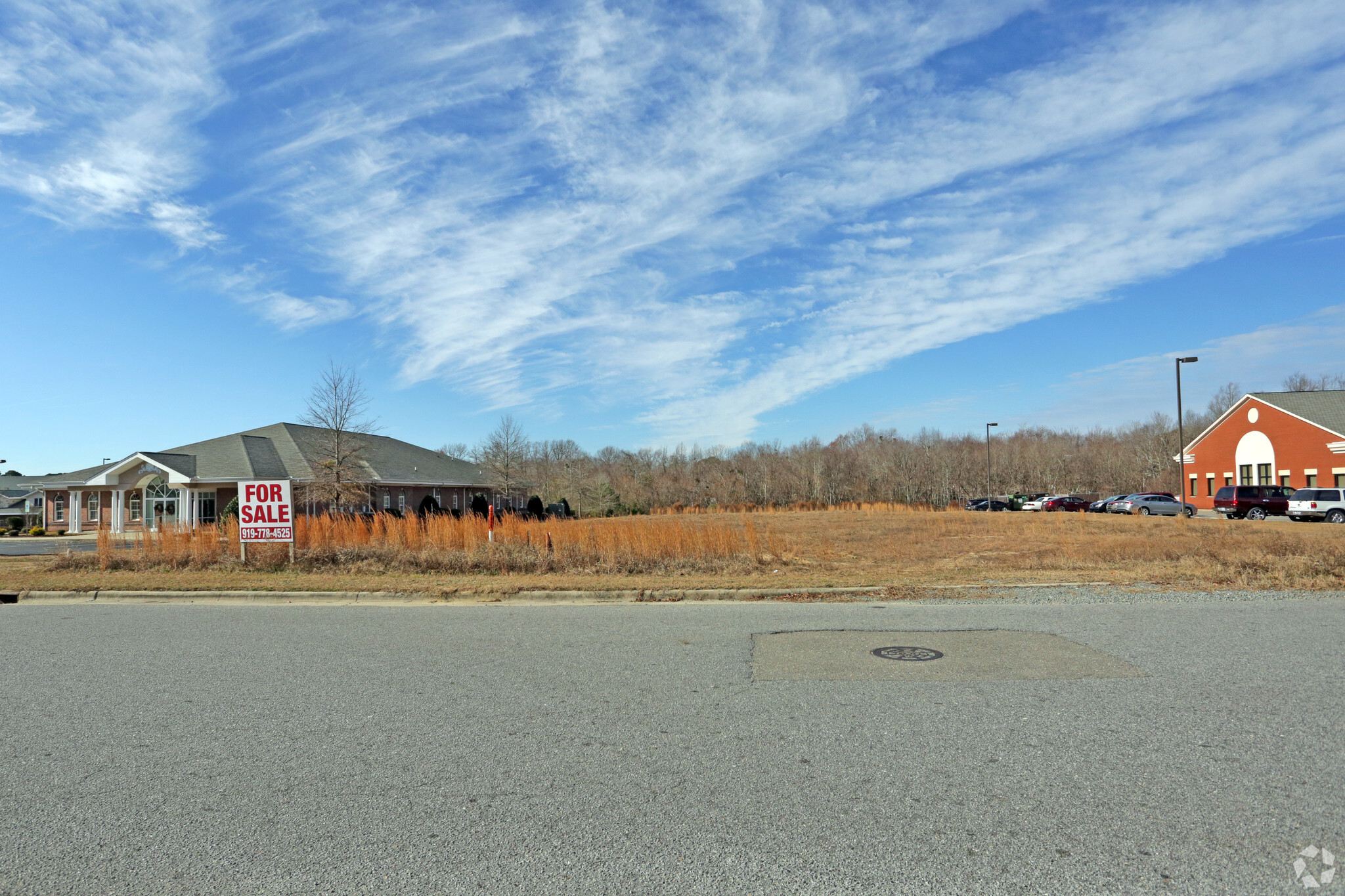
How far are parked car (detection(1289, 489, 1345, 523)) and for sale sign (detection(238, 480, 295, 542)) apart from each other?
1719 inches

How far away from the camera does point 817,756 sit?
495cm

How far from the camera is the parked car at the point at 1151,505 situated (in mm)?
50375

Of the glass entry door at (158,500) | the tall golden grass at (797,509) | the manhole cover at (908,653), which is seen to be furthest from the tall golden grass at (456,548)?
the glass entry door at (158,500)

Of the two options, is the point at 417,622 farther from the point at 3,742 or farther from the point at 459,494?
the point at 459,494

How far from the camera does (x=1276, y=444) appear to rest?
2066 inches

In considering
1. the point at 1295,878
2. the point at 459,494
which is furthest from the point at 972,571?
the point at 459,494

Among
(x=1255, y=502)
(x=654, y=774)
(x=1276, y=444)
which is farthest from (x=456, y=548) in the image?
(x=1276, y=444)

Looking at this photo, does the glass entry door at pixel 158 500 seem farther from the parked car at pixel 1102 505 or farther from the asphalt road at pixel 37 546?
the parked car at pixel 1102 505

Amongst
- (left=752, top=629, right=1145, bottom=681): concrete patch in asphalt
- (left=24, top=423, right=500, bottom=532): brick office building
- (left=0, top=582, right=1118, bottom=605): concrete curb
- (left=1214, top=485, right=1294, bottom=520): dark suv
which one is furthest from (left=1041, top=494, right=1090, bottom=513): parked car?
(left=752, top=629, right=1145, bottom=681): concrete patch in asphalt

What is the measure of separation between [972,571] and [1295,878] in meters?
12.7

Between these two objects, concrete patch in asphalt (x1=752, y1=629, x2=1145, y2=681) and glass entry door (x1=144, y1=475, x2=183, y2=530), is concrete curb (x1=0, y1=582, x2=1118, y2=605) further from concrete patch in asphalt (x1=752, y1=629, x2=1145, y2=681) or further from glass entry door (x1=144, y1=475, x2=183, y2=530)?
glass entry door (x1=144, y1=475, x2=183, y2=530)

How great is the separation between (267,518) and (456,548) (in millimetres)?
4056

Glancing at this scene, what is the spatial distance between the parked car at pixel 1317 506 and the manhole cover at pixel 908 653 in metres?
40.9

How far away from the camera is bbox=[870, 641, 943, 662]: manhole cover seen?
7.71 metres
